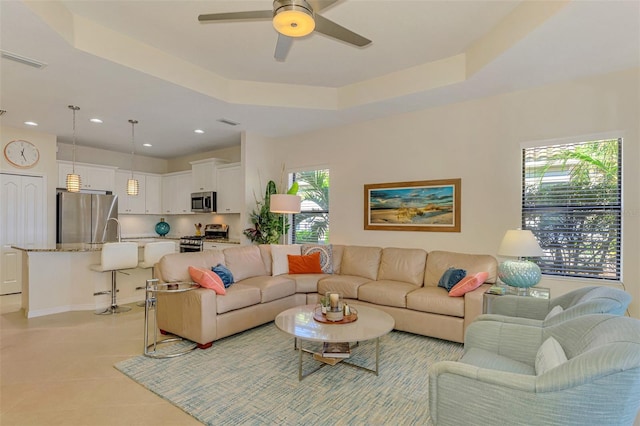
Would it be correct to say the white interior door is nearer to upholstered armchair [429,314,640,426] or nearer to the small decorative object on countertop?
the small decorative object on countertop

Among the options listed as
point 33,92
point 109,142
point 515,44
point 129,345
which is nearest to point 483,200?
point 515,44

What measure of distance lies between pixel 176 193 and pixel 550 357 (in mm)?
7543

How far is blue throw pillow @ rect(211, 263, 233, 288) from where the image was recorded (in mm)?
3896

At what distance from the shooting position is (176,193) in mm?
7609

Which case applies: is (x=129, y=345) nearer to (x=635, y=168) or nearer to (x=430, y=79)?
(x=430, y=79)

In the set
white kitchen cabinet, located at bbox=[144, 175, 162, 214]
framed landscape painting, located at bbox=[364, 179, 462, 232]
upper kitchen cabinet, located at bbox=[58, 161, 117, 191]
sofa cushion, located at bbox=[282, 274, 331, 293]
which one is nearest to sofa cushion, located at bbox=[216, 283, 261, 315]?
sofa cushion, located at bbox=[282, 274, 331, 293]

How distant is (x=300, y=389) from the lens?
258 centimetres

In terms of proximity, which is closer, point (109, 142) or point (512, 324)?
point (512, 324)

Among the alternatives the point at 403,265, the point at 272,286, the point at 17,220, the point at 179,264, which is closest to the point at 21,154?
the point at 17,220

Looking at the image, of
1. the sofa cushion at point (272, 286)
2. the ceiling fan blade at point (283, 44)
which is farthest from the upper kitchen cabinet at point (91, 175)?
the ceiling fan blade at point (283, 44)

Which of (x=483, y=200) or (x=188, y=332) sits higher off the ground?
(x=483, y=200)

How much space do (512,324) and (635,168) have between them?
2.38 meters

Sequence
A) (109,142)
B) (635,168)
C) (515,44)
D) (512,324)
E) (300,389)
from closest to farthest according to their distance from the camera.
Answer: (512,324)
(300,389)
(515,44)
(635,168)
(109,142)

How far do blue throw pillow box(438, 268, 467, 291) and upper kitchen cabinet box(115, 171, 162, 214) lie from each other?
22.0 feet
